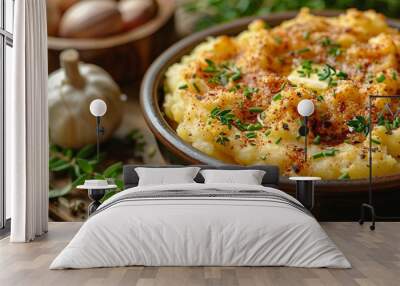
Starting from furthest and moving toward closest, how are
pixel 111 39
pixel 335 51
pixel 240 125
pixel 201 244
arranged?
pixel 111 39 → pixel 335 51 → pixel 240 125 → pixel 201 244

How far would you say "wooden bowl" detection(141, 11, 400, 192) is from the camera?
3.48 m

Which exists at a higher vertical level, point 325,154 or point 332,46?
point 332,46

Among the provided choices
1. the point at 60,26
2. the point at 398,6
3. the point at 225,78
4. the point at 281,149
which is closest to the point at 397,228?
the point at 281,149

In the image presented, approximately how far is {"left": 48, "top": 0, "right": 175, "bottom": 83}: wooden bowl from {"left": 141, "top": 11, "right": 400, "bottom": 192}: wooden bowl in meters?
0.50

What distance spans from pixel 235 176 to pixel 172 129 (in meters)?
0.47

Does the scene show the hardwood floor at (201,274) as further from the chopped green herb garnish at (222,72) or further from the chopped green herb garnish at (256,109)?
the chopped green herb garnish at (222,72)

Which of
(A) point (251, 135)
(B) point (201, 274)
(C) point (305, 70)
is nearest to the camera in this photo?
(B) point (201, 274)

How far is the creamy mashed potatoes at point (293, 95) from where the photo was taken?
3.75 metres

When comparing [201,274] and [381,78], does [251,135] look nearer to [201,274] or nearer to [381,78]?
[381,78]

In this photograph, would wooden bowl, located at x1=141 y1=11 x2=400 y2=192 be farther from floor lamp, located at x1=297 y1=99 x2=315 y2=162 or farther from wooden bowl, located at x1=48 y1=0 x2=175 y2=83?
wooden bowl, located at x1=48 y1=0 x2=175 y2=83

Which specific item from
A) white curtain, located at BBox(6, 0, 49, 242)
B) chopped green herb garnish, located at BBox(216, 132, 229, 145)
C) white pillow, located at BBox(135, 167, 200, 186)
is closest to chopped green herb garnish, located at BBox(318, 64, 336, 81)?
chopped green herb garnish, located at BBox(216, 132, 229, 145)

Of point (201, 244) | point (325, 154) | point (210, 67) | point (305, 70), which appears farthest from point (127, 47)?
point (201, 244)

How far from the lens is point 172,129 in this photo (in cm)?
381

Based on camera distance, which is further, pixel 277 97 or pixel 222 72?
pixel 222 72
